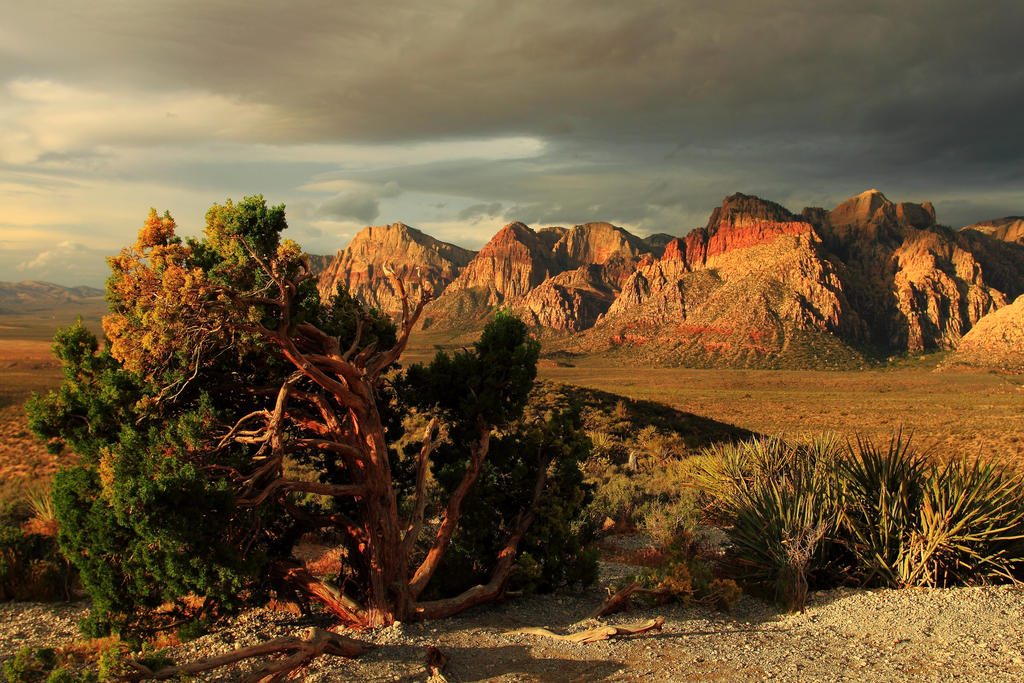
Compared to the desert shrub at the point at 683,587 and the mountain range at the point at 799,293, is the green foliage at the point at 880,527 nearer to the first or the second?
the desert shrub at the point at 683,587

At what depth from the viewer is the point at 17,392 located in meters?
42.6

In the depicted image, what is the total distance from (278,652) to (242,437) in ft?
7.88

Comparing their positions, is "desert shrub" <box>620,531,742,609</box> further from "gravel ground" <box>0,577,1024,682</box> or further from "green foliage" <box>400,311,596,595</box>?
"green foliage" <box>400,311,596,595</box>

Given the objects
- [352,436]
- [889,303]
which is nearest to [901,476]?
[352,436]

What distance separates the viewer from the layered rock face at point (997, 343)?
10406 cm

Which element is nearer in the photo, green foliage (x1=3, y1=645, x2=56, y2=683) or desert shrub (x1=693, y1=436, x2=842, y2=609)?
green foliage (x1=3, y1=645, x2=56, y2=683)

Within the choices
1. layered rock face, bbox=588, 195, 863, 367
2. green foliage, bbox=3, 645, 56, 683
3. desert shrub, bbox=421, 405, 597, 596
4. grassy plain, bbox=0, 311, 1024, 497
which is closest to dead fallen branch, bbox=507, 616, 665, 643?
desert shrub, bbox=421, 405, 597, 596

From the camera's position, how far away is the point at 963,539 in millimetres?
Result: 7727

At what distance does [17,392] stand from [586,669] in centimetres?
5091

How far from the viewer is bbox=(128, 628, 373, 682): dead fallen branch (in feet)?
18.0

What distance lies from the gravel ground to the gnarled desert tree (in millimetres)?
593

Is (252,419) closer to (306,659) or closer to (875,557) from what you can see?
(306,659)

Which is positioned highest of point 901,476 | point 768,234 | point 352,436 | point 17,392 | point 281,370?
point 768,234

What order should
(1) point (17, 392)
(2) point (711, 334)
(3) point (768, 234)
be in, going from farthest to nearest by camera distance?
(3) point (768, 234) < (2) point (711, 334) < (1) point (17, 392)
